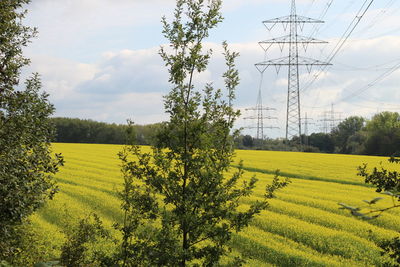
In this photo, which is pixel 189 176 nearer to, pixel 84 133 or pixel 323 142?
pixel 84 133

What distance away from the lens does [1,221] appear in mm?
7461

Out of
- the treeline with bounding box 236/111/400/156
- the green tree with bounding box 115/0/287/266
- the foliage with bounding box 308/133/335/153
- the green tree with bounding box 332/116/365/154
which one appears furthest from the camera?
the foliage with bounding box 308/133/335/153

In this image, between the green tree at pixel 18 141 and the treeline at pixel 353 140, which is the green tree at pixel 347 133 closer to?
the treeline at pixel 353 140

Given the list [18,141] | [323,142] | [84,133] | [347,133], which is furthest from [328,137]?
[18,141]

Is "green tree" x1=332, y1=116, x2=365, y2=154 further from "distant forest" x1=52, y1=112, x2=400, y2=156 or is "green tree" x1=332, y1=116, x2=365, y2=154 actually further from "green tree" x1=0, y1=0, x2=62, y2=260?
"green tree" x1=0, y1=0, x2=62, y2=260

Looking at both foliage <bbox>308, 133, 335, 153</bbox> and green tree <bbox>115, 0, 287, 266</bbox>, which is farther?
foliage <bbox>308, 133, 335, 153</bbox>

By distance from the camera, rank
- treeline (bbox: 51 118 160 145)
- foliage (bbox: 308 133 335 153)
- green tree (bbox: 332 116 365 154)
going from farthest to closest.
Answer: foliage (bbox: 308 133 335 153), green tree (bbox: 332 116 365 154), treeline (bbox: 51 118 160 145)

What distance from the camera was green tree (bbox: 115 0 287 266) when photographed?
583 centimetres

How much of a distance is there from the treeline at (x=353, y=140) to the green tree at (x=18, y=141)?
6572 cm

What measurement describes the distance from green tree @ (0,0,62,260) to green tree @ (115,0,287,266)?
232cm

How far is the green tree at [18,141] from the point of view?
7.43 m

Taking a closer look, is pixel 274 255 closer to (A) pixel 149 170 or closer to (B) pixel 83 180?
(A) pixel 149 170

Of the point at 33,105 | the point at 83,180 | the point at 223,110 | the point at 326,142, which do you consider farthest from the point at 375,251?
the point at 326,142

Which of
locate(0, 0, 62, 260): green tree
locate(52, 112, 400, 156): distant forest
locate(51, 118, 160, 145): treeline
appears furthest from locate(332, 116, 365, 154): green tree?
locate(0, 0, 62, 260): green tree
